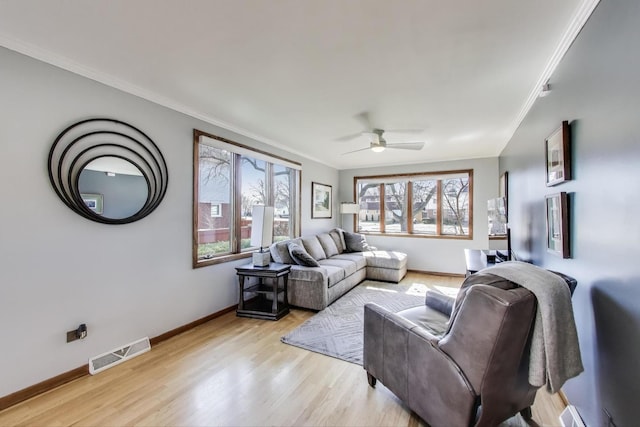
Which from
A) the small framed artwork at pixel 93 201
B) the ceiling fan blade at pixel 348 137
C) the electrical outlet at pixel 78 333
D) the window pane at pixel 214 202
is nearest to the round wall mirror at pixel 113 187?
the small framed artwork at pixel 93 201

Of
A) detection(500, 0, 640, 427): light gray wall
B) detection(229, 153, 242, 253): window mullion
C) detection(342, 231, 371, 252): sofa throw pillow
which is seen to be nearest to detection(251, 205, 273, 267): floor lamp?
detection(229, 153, 242, 253): window mullion

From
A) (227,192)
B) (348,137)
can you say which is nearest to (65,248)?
(227,192)

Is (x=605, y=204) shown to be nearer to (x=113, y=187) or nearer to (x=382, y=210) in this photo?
(x=113, y=187)

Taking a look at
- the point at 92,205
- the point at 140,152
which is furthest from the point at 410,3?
the point at 92,205

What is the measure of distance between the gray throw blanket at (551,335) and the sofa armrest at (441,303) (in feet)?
2.94

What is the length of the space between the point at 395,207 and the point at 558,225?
4452 mm

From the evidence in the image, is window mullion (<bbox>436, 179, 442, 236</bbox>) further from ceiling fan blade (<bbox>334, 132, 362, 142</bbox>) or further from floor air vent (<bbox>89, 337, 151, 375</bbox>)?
floor air vent (<bbox>89, 337, 151, 375</bbox>)

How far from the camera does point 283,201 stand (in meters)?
5.02

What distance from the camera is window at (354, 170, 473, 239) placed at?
5.68m

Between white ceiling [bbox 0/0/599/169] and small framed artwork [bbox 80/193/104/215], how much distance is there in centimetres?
97

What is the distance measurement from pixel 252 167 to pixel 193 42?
7.96ft

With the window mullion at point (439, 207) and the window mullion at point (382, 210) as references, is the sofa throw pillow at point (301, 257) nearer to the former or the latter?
the window mullion at point (382, 210)

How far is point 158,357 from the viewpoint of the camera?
2535mm

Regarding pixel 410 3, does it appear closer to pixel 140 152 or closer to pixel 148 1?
pixel 148 1
